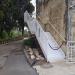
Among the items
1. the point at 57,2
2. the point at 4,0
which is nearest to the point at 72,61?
the point at 57,2

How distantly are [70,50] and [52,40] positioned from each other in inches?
109

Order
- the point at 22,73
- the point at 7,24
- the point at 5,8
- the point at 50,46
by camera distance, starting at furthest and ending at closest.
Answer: the point at 7,24, the point at 5,8, the point at 50,46, the point at 22,73

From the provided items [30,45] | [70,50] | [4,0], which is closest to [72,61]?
[70,50]

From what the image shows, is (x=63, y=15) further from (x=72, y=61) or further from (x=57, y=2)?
(x=72, y=61)

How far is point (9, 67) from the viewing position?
44.8 ft

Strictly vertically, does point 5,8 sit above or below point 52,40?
above

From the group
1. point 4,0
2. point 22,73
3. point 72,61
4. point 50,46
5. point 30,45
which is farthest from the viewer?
point 4,0

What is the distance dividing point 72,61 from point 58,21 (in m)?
4.01

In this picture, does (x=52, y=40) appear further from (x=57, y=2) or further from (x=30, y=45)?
(x=30, y=45)

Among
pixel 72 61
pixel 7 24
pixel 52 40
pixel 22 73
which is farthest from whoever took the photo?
pixel 7 24

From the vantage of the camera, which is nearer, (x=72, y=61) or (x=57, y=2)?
(x=72, y=61)

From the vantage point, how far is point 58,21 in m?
16.4

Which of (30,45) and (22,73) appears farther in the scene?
(30,45)

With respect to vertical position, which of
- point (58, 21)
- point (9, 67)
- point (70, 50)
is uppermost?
point (58, 21)
